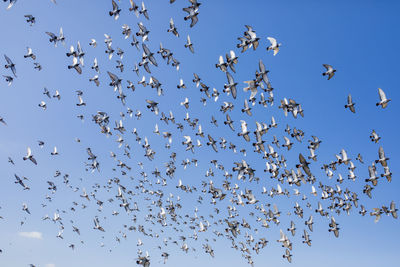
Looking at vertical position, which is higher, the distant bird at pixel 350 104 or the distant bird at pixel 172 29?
the distant bird at pixel 172 29

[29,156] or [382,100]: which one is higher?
[382,100]

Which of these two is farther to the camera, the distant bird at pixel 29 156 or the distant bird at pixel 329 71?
the distant bird at pixel 29 156

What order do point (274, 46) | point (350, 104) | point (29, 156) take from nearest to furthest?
point (274, 46) < point (350, 104) < point (29, 156)

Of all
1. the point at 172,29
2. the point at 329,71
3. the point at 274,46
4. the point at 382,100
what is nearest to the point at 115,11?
the point at 172,29

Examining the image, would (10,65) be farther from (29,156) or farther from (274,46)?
(274,46)

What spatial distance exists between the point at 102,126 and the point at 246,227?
26.6 metres

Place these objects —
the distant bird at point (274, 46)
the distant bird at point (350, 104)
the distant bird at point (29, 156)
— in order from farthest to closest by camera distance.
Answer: the distant bird at point (29, 156), the distant bird at point (350, 104), the distant bird at point (274, 46)

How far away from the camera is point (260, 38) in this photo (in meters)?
35.5

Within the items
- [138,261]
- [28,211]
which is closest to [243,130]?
[138,261]

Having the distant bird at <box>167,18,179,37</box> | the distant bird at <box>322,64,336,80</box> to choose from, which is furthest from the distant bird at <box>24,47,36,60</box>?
the distant bird at <box>322,64,336,80</box>

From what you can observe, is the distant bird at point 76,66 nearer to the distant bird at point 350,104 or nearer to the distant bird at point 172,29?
the distant bird at point 172,29

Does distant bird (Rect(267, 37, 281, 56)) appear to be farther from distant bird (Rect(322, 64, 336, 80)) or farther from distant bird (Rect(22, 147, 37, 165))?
distant bird (Rect(22, 147, 37, 165))

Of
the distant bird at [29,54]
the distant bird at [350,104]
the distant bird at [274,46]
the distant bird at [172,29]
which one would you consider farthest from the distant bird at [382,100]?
the distant bird at [29,54]

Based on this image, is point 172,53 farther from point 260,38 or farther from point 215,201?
point 215,201
